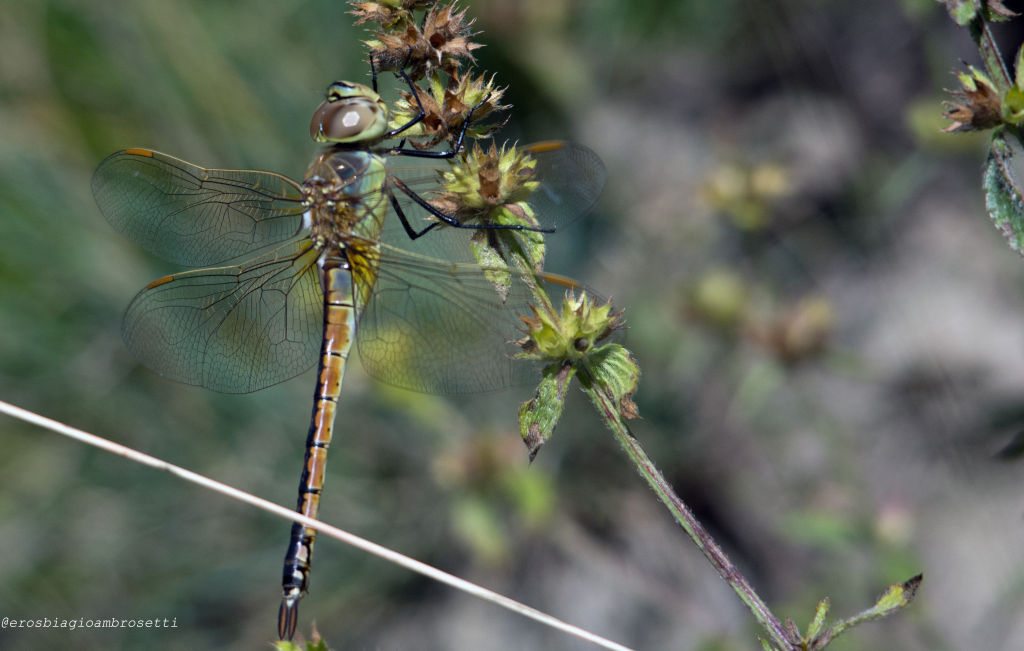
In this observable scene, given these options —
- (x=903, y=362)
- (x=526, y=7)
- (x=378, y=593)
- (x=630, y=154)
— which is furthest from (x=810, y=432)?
(x=526, y=7)

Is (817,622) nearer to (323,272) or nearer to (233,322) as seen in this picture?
(323,272)

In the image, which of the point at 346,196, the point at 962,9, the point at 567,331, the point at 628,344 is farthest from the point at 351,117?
the point at 628,344

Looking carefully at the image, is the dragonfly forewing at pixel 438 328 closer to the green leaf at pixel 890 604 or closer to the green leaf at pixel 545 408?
the green leaf at pixel 545 408

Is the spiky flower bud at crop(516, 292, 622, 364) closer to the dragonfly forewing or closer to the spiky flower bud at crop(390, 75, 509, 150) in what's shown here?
the dragonfly forewing

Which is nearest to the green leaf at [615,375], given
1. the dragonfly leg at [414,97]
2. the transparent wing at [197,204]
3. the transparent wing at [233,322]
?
the dragonfly leg at [414,97]

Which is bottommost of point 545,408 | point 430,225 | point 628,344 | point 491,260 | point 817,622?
point 817,622

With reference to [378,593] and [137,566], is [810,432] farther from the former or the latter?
[137,566]

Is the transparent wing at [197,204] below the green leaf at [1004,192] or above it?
above

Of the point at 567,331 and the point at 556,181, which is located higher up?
the point at 556,181
